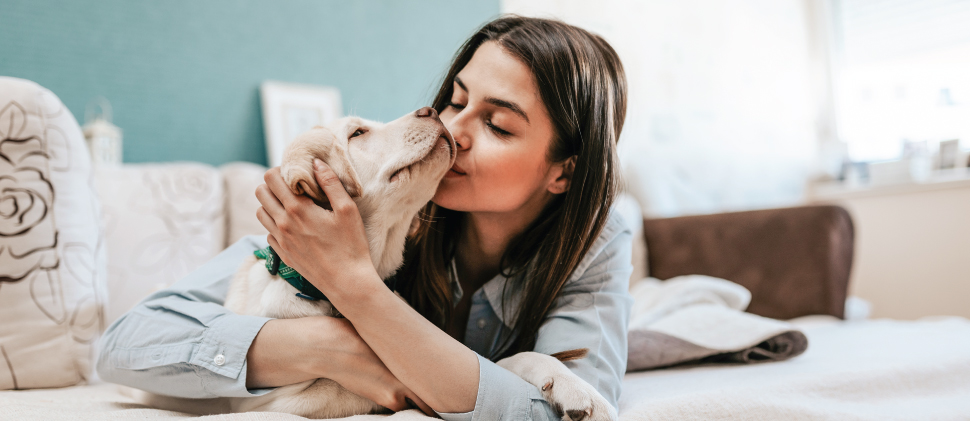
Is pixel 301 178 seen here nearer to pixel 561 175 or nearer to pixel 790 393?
pixel 561 175

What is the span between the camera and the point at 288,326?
0.93 m

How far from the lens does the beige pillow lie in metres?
1.22

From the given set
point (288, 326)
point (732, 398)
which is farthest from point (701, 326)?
point (288, 326)

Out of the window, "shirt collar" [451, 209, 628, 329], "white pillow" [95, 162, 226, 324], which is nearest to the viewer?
"shirt collar" [451, 209, 628, 329]

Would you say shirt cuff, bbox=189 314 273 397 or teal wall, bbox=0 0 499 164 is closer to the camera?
shirt cuff, bbox=189 314 273 397

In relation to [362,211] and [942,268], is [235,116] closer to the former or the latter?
[362,211]

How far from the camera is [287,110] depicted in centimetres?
252

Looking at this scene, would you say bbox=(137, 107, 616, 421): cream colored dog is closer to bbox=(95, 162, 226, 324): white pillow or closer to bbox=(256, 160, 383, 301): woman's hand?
bbox=(256, 160, 383, 301): woman's hand

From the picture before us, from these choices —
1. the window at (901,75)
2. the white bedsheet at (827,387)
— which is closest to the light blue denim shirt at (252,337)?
the white bedsheet at (827,387)

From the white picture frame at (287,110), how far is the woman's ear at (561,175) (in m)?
1.52

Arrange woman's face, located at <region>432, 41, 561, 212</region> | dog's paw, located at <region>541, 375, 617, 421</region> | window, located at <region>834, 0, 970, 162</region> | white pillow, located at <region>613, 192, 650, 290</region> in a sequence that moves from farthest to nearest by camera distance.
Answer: window, located at <region>834, 0, 970, 162</region> < white pillow, located at <region>613, 192, 650, 290</region> < woman's face, located at <region>432, 41, 561, 212</region> < dog's paw, located at <region>541, 375, 617, 421</region>

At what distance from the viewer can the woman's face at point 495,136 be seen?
108cm

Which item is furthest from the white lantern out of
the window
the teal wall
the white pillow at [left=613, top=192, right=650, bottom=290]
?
the window

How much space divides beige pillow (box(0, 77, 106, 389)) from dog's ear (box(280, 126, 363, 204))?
75cm
